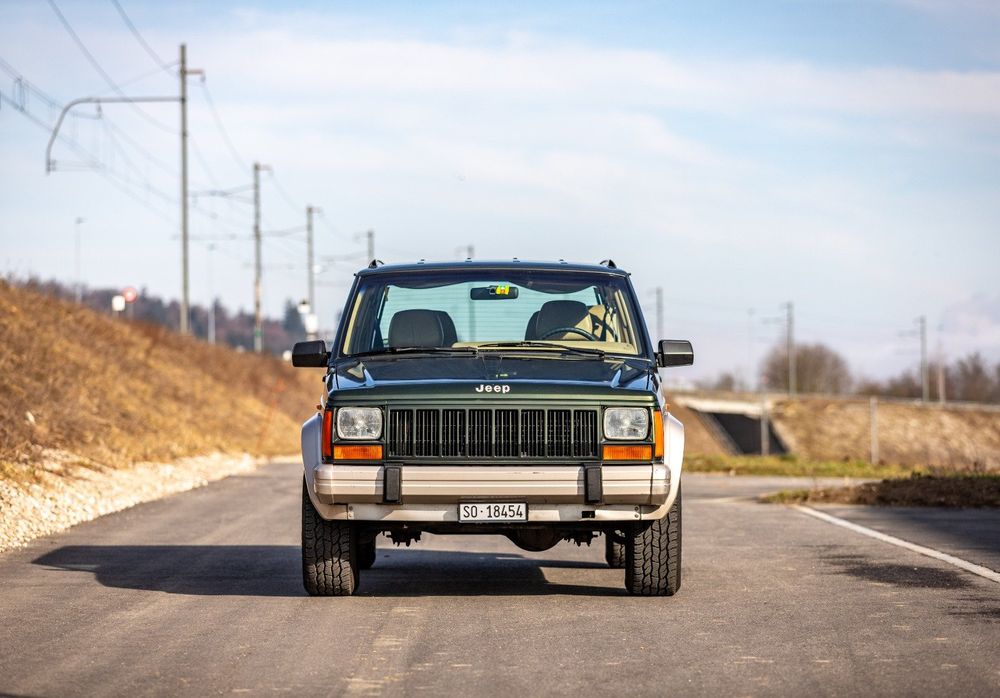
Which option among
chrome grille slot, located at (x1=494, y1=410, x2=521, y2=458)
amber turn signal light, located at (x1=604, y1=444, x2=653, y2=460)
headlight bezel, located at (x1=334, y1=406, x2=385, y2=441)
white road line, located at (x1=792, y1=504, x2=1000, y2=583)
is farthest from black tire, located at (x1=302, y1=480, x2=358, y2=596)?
white road line, located at (x1=792, y1=504, x2=1000, y2=583)

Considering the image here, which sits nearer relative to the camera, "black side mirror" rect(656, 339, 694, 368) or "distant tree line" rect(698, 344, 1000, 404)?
"black side mirror" rect(656, 339, 694, 368)

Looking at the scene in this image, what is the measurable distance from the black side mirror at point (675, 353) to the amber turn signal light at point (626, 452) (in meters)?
1.55

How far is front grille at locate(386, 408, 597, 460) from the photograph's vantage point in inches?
366

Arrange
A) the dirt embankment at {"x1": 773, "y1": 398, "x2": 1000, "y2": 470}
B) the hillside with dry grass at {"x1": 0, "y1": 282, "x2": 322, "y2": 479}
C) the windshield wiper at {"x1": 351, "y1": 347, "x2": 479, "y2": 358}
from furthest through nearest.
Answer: the dirt embankment at {"x1": 773, "y1": 398, "x2": 1000, "y2": 470}, the hillside with dry grass at {"x1": 0, "y1": 282, "x2": 322, "y2": 479}, the windshield wiper at {"x1": 351, "y1": 347, "x2": 479, "y2": 358}

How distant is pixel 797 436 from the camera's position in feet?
332

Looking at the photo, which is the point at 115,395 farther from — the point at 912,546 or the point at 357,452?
the point at 357,452

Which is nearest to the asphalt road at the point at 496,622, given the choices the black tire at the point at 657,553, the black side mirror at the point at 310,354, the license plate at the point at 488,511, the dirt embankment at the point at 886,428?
the black tire at the point at 657,553

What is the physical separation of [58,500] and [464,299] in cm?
750

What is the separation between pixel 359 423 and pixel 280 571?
2592 mm

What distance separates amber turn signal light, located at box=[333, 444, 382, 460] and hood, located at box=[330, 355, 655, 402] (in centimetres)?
30

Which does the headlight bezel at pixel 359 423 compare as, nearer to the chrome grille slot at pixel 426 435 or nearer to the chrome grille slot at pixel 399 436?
the chrome grille slot at pixel 399 436

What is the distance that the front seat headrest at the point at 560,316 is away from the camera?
10.8 metres

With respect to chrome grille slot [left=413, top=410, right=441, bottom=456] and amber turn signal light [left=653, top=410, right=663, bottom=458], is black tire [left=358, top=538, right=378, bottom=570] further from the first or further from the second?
amber turn signal light [left=653, top=410, right=663, bottom=458]

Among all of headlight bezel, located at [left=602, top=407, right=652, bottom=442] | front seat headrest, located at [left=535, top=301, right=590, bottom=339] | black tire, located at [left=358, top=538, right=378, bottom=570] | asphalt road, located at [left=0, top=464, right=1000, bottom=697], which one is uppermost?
front seat headrest, located at [left=535, top=301, right=590, bottom=339]
